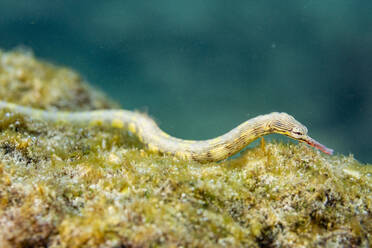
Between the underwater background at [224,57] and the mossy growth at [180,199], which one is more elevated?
the underwater background at [224,57]

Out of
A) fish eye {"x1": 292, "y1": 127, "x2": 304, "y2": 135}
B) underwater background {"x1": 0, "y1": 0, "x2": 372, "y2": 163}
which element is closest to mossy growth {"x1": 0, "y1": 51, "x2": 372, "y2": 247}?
fish eye {"x1": 292, "y1": 127, "x2": 304, "y2": 135}

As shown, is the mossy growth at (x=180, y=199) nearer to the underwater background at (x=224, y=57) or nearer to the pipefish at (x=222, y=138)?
the pipefish at (x=222, y=138)

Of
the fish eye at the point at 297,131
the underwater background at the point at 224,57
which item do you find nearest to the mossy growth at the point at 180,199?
the fish eye at the point at 297,131

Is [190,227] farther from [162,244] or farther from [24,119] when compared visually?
[24,119]

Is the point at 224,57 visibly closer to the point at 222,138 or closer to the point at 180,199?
the point at 222,138

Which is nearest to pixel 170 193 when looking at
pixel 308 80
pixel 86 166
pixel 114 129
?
pixel 86 166
